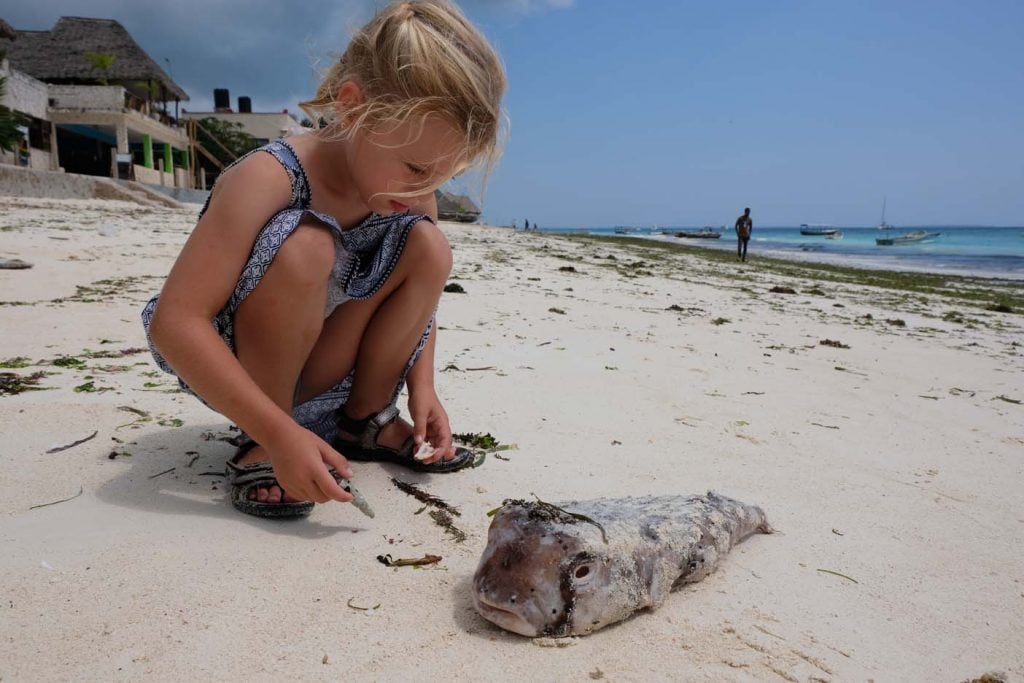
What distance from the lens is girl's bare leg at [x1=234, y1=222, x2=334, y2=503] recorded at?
1.59 meters

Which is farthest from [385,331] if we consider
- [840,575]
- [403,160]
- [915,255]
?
[915,255]

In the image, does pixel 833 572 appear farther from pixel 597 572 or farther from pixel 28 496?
pixel 28 496

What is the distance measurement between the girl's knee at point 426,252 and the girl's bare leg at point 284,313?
0.28 meters

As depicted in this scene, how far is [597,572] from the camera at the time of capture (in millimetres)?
1311

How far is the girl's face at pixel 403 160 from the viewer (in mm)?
1613

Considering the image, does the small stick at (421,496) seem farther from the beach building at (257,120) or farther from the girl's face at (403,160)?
the beach building at (257,120)

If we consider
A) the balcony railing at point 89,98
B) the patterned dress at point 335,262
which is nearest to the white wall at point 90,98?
the balcony railing at point 89,98

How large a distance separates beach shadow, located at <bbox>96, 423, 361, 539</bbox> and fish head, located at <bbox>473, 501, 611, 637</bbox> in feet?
1.68

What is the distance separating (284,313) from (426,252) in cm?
48

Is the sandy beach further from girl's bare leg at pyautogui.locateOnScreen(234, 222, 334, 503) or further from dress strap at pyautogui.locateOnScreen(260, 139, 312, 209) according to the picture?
dress strap at pyautogui.locateOnScreen(260, 139, 312, 209)

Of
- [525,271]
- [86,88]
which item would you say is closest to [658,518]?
[525,271]

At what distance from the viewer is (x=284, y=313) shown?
5.31 ft

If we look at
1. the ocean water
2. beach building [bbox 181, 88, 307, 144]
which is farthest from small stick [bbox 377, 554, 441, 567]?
beach building [bbox 181, 88, 307, 144]

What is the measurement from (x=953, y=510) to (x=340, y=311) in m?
2.00
